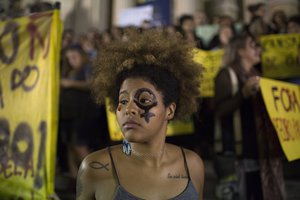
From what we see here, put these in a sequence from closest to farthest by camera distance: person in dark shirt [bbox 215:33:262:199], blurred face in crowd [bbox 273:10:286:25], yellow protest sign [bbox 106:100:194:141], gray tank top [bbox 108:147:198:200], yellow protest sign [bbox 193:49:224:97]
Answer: gray tank top [bbox 108:147:198:200] < person in dark shirt [bbox 215:33:262:199] < yellow protest sign [bbox 106:100:194:141] < yellow protest sign [bbox 193:49:224:97] < blurred face in crowd [bbox 273:10:286:25]

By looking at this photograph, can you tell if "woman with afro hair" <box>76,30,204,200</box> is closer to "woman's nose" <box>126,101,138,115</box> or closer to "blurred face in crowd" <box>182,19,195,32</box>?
"woman's nose" <box>126,101,138,115</box>

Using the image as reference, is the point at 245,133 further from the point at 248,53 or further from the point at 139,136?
the point at 139,136

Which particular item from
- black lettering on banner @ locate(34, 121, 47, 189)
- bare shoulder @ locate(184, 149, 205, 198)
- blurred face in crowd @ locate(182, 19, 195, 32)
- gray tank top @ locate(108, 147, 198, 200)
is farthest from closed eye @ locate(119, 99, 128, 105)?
blurred face in crowd @ locate(182, 19, 195, 32)

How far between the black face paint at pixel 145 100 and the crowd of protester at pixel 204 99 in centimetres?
36

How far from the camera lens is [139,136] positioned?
4.42ft

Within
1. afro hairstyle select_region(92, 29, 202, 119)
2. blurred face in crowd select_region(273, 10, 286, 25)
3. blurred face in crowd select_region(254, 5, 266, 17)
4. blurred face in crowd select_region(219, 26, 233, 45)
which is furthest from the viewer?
blurred face in crowd select_region(254, 5, 266, 17)

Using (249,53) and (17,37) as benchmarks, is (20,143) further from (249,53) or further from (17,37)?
(249,53)

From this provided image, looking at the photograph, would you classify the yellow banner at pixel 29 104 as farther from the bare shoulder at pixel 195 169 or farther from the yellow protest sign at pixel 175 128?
the bare shoulder at pixel 195 169

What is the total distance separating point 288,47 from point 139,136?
3.08 metres

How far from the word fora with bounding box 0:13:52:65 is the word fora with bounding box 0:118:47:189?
517mm

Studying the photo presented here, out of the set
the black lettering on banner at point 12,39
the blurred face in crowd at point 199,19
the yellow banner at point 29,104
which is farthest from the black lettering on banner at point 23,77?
the blurred face in crowd at point 199,19

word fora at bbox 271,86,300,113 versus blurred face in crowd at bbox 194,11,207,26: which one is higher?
blurred face in crowd at bbox 194,11,207,26

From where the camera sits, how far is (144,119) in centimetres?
136

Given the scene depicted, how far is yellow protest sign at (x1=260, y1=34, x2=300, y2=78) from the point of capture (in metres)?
3.83
